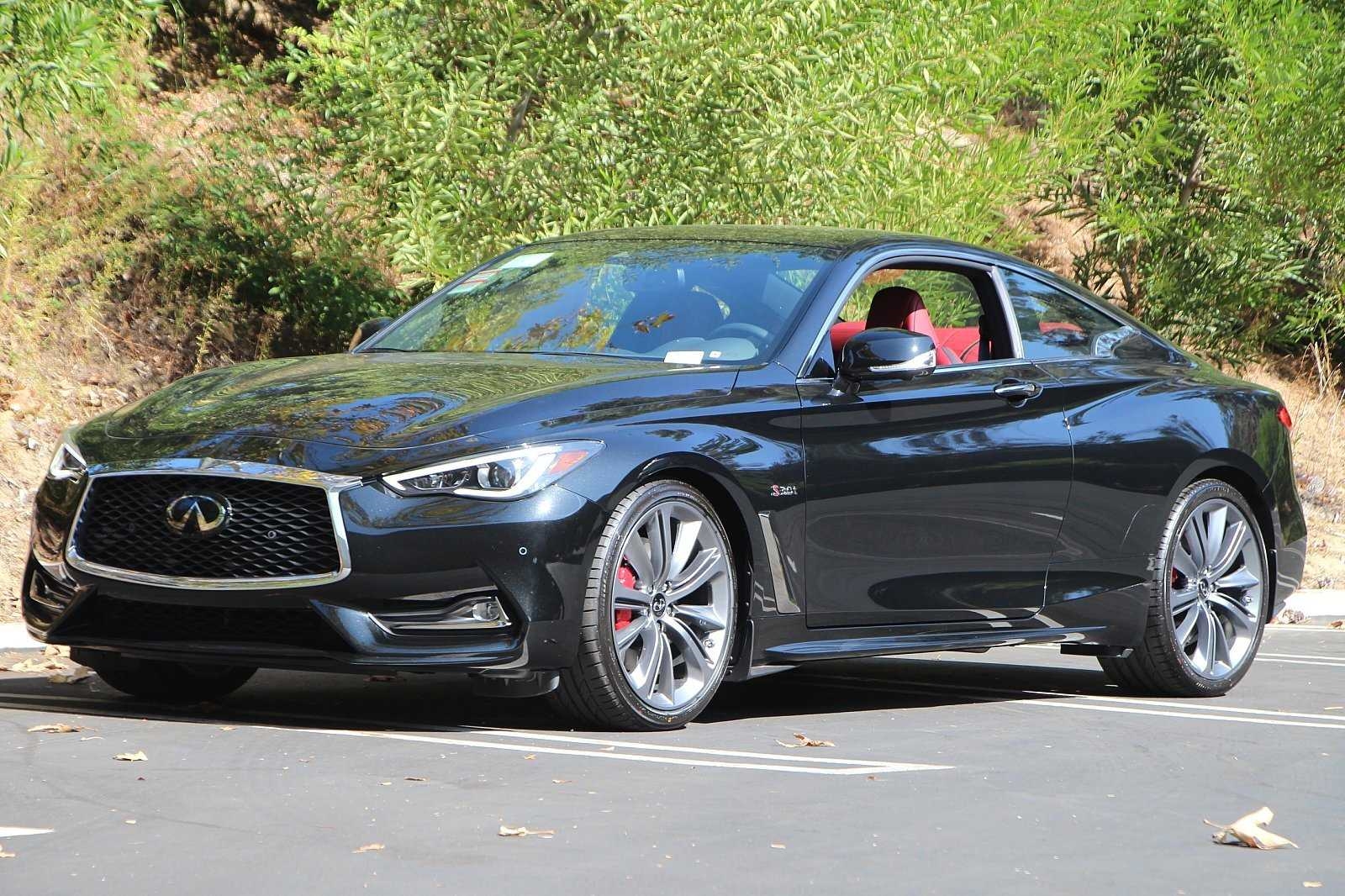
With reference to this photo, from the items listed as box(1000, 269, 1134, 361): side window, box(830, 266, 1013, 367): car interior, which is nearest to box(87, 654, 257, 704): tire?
box(830, 266, 1013, 367): car interior

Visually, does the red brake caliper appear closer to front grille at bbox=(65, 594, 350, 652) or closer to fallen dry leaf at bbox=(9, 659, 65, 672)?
front grille at bbox=(65, 594, 350, 652)

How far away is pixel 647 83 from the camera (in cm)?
1271

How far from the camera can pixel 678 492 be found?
6527 mm

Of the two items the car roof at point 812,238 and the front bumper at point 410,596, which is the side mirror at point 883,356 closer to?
the car roof at point 812,238

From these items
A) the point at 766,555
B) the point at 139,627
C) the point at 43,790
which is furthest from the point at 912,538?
the point at 43,790

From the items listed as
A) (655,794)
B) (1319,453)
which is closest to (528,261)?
(655,794)

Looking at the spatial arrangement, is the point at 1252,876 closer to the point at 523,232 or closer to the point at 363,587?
the point at 363,587

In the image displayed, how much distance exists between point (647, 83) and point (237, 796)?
26.5 ft

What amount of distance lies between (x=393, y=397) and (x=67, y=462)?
1.08 meters

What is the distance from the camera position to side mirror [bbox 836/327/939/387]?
279 inches

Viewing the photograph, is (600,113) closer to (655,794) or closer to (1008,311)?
(1008,311)

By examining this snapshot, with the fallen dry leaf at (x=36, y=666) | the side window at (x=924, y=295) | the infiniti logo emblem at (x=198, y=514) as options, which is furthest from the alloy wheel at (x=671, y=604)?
the side window at (x=924, y=295)

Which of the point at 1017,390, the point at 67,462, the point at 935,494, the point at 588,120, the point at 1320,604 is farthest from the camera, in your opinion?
the point at 1320,604

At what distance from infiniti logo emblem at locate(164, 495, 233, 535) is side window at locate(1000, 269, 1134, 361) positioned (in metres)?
3.29
